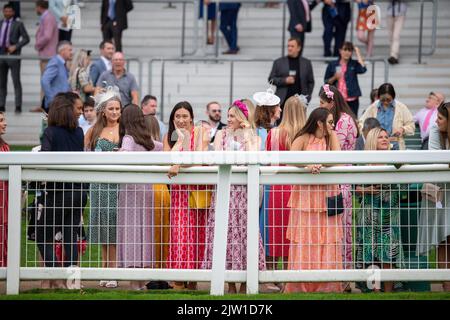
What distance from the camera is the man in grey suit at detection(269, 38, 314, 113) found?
1948 cm

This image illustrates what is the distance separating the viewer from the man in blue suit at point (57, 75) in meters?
19.6

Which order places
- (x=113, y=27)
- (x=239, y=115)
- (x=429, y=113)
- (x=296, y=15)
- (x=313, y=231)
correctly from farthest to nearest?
(x=113, y=27)
(x=296, y=15)
(x=429, y=113)
(x=239, y=115)
(x=313, y=231)

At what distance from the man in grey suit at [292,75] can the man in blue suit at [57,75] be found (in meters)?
2.79

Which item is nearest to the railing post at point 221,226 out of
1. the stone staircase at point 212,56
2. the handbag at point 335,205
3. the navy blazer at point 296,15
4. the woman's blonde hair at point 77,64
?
the handbag at point 335,205

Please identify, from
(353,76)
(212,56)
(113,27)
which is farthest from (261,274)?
(212,56)

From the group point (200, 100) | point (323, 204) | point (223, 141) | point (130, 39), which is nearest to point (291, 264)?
point (323, 204)

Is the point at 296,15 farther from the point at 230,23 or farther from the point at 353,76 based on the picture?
the point at 353,76

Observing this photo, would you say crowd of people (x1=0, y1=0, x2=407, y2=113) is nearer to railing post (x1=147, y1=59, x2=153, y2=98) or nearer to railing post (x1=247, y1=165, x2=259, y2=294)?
railing post (x1=147, y1=59, x2=153, y2=98)

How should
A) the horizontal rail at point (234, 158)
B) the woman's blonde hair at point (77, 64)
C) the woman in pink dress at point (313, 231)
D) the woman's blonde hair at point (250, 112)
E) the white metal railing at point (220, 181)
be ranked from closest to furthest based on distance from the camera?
the horizontal rail at point (234, 158)
the white metal railing at point (220, 181)
the woman in pink dress at point (313, 231)
the woman's blonde hair at point (250, 112)
the woman's blonde hair at point (77, 64)

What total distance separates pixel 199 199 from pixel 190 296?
2.99 feet

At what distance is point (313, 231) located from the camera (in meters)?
11.4

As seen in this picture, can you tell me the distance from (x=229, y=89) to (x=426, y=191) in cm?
1152

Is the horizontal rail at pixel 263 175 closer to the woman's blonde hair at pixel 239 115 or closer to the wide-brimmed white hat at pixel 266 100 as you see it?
the woman's blonde hair at pixel 239 115
